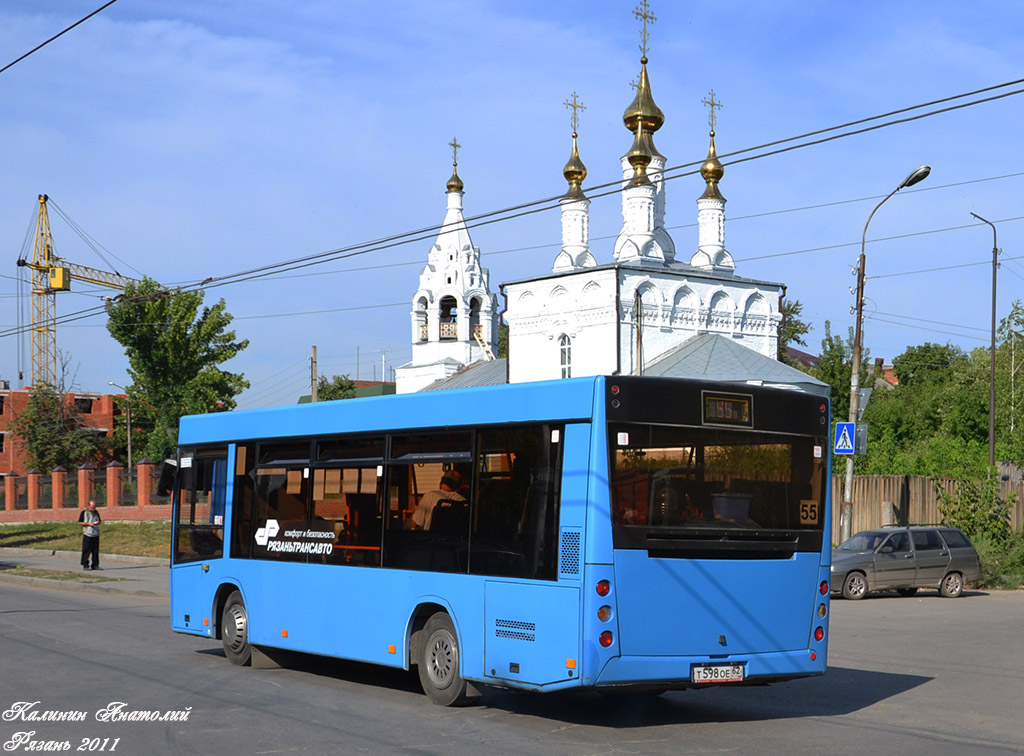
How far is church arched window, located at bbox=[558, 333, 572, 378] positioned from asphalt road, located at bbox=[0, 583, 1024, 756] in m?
47.1

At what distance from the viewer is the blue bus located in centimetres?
922

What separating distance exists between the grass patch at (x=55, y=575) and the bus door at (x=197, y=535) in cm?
1245

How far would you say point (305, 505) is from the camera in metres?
12.4

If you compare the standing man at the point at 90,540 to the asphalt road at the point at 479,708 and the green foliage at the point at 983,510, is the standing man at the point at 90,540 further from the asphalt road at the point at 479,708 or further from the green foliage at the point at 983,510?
the green foliage at the point at 983,510

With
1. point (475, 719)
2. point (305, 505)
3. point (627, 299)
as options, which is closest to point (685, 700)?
point (475, 719)

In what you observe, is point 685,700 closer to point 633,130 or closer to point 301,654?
point 301,654

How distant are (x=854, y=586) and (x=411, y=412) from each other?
15.4 metres

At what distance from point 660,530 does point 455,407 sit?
226cm

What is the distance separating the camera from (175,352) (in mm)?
72125

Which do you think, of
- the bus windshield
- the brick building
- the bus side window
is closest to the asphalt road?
the bus side window

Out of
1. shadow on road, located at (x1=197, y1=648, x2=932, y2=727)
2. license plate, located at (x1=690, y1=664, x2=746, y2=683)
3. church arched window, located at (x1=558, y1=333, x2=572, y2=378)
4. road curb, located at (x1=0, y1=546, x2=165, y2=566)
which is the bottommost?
road curb, located at (x1=0, y1=546, x2=165, y2=566)

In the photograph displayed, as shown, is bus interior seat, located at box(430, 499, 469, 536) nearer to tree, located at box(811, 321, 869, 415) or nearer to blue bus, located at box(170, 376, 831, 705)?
blue bus, located at box(170, 376, 831, 705)

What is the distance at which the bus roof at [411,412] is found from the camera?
954 centimetres

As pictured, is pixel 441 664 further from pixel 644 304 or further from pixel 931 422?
pixel 931 422
